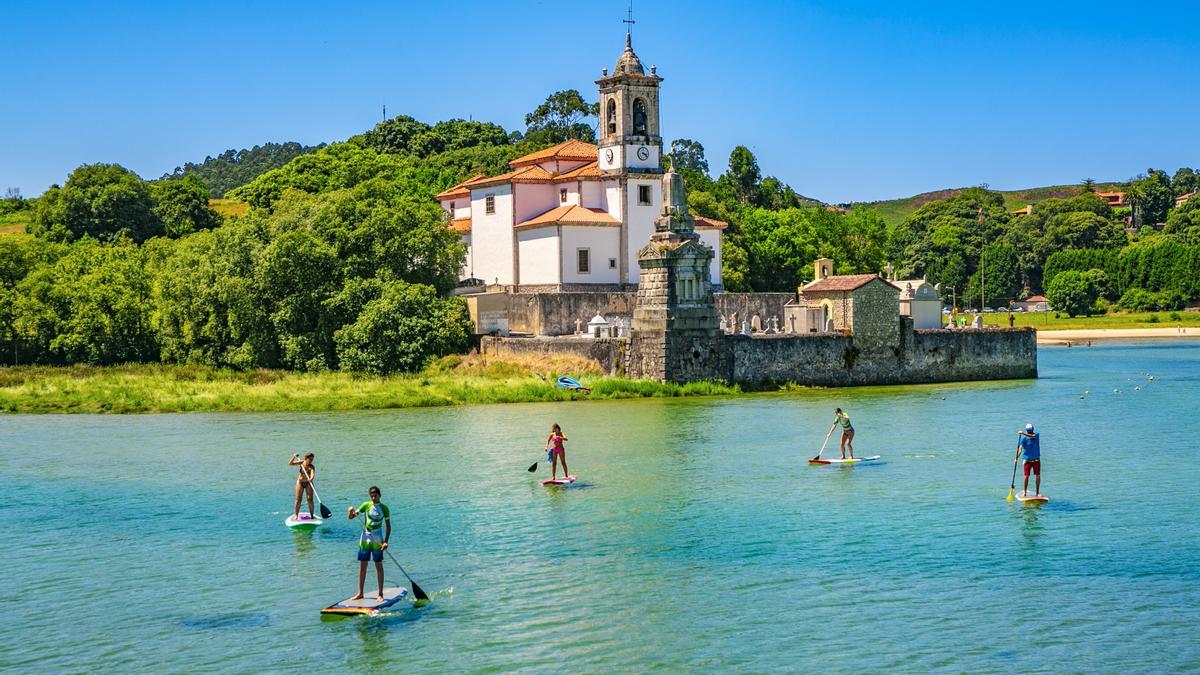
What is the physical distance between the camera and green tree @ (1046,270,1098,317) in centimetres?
13288

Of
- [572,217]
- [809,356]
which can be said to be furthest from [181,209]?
[809,356]

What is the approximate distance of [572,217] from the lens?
69.9m

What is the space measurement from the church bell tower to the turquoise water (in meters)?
28.1

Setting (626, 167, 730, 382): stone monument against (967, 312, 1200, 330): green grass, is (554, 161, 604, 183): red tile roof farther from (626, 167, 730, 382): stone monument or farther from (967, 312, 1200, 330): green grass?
(967, 312, 1200, 330): green grass

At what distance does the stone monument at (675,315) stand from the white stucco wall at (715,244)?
18823mm

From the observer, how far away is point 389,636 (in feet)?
63.1

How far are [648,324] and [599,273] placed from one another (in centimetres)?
1561

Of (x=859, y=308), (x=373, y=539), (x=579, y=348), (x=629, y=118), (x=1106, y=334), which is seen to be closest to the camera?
(x=373, y=539)

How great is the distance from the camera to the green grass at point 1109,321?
12406 centimetres

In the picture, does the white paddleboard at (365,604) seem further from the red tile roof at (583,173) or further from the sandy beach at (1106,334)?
the sandy beach at (1106,334)

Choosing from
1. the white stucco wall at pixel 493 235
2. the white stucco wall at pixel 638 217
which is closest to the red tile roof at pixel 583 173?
the white stucco wall at pixel 638 217

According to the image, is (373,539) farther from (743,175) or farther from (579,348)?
(743,175)

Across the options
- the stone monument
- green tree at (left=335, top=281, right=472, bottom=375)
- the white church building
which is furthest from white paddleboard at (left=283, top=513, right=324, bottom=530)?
the white church building

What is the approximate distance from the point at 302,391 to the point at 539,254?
20225 mm
